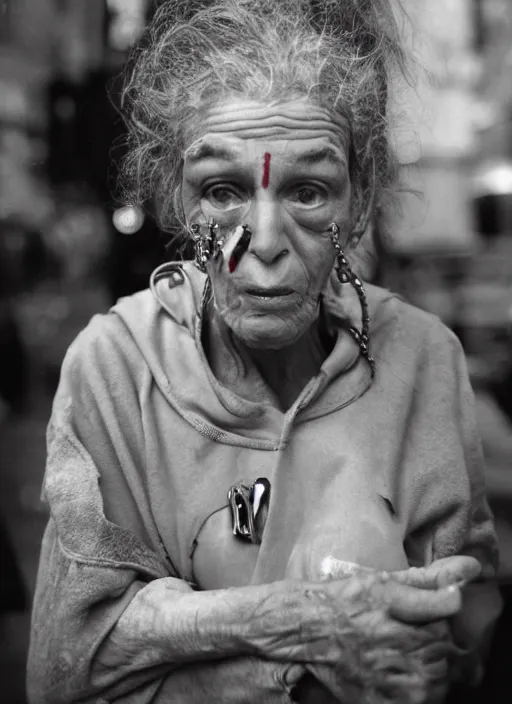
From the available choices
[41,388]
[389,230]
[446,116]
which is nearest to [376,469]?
[389,230]

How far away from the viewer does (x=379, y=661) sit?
1.20 meters

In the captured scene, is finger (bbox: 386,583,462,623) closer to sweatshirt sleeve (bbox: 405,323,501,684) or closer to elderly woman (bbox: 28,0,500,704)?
elderly woman (bbox: 28,0,500,704)

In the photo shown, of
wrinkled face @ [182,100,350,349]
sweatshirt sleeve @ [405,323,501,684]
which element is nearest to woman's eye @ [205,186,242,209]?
wrinkled face @ [182,100,350,349]

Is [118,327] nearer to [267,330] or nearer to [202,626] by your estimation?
[267,330]

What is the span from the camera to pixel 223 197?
1329 millimetres

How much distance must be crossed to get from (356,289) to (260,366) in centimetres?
20

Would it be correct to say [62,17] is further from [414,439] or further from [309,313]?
[414,439]

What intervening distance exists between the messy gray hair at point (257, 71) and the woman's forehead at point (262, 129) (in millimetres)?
18

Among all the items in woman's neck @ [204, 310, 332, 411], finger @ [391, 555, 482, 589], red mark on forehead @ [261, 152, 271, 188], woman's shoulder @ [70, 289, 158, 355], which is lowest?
finger @ [391, 555, 482, 589]

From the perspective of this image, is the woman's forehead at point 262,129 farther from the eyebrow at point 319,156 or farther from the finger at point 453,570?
the finger at point 453,570

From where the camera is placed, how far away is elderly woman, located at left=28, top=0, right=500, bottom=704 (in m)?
1.23

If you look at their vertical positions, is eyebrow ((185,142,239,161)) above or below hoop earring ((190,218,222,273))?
above

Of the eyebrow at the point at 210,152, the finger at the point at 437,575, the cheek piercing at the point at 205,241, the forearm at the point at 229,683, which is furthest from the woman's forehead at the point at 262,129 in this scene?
the forearm at the point at 229,683

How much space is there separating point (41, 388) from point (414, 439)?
4.02 feet
